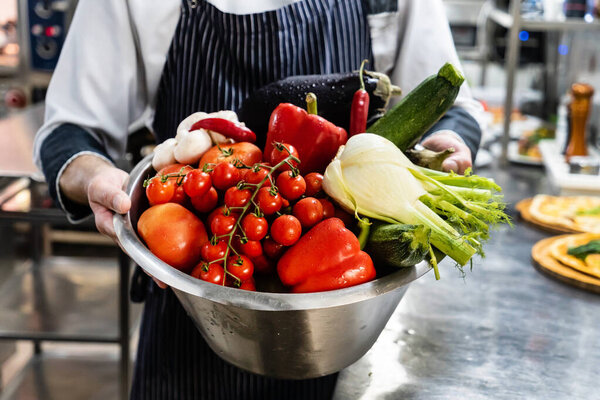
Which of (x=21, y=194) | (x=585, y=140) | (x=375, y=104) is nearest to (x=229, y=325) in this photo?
(x=375, y=104)

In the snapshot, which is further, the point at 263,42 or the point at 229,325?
the point at 263,42

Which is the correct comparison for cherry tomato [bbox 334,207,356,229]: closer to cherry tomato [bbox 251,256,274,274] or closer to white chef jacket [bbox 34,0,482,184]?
cherry tomato [bbox 251,256,274,274]

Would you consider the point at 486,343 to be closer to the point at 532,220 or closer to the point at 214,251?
the point at 214,251

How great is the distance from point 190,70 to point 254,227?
0.59 metres

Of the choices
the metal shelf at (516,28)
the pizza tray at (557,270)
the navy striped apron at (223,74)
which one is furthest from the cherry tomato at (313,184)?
the metal shelf at (516,28)

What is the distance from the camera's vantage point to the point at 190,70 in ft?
3.97

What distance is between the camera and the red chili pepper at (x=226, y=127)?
0.89 m

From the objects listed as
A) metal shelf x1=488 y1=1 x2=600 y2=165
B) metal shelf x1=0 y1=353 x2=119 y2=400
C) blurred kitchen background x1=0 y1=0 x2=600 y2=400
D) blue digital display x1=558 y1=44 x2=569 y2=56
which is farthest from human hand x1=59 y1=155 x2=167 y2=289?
blue digital display x1=558 y1=44 x2=569 y2=56

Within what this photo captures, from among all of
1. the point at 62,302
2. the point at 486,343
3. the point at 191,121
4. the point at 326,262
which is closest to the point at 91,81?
the point at 191,121

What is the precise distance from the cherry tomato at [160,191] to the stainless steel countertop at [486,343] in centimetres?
41

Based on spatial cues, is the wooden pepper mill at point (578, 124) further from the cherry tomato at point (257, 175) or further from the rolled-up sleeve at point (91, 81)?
the cherry tomato at point (257, 175)

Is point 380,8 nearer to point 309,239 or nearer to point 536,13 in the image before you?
point 309,239

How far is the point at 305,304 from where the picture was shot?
676 mm

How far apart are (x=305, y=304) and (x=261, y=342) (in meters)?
0.12
